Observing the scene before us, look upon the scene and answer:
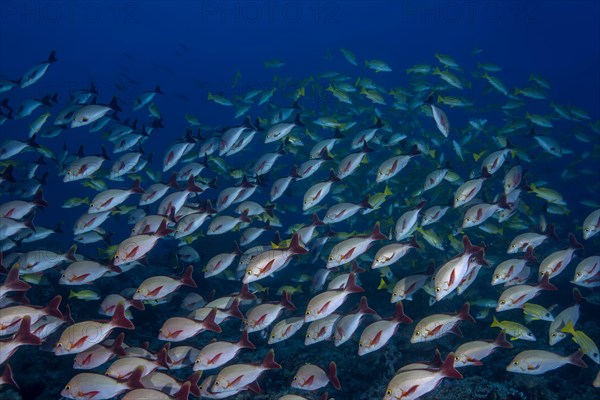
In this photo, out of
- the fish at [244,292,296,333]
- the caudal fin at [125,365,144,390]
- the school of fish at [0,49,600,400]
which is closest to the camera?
the caudal fin at [125,365,144,390]

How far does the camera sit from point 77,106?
29.3ft

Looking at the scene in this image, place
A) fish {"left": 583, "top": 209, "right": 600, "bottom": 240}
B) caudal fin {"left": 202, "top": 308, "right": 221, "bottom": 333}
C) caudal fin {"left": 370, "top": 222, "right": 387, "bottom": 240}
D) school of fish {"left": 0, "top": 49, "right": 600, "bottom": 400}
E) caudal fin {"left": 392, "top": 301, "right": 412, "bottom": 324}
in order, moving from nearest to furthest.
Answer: school of fish {"left": 0, "top": 49, "right": 600, "bottom": 400} → caudal fin {"left": 392, "top": 301, "right": 412, "bottom": 324} → caudal fin {"left": 202, "top": 308, "right": 221, "bottom": 333} → caudal fin {"left": 370, "top": 222, "right": 387, "bottom": 240} → fish {"left": 583, "top": 209, "right": 600, "bottom": 240}

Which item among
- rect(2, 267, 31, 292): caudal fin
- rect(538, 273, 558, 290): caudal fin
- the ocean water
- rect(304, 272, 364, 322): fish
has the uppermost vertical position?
rect(2, 267, 31, 292): caudal fin

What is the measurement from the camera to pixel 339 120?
477 inches

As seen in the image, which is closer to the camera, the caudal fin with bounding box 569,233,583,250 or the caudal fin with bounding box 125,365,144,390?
the caudal fin with bounding box 125,365,144,390

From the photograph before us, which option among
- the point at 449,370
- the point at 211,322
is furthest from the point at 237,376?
the point at 449,370

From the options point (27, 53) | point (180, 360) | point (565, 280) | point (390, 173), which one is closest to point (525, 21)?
point (565, 280)

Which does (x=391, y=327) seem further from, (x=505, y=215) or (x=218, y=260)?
(x=505, y=215)

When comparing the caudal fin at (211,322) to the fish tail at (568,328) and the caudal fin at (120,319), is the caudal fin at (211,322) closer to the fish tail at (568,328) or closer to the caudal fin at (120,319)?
the caudal fin at (120,319)

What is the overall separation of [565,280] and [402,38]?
74.0m

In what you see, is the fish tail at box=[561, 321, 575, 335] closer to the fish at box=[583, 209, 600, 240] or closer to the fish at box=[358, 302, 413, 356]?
the fish at box=[583, 209, 600, 240]

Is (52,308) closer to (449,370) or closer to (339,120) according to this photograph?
(449,370)

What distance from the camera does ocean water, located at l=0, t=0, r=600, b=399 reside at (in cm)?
719

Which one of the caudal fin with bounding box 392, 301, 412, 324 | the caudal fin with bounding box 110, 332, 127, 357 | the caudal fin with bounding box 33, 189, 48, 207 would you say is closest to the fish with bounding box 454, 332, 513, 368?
the caudal fin with bounding box 392, 301, 412, 324
